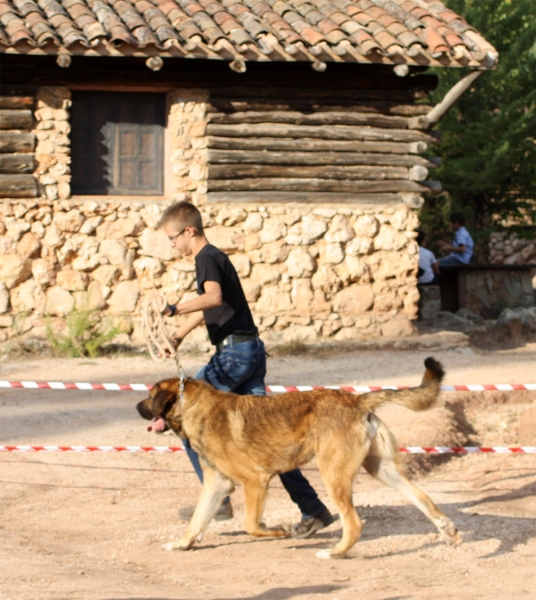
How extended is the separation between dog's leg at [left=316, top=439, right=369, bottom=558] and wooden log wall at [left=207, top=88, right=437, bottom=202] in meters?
7.99

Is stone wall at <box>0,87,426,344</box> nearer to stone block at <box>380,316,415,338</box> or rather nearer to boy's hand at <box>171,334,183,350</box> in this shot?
stone block at <box>380,316,415,338</box>

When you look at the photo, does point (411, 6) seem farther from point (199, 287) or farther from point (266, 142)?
point (199, 287)

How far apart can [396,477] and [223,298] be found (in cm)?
152

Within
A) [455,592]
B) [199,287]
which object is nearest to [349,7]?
[199,287]

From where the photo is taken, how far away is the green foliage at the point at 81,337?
472 inches

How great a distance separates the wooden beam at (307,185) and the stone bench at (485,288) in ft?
12.7

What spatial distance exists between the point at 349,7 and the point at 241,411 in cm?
965

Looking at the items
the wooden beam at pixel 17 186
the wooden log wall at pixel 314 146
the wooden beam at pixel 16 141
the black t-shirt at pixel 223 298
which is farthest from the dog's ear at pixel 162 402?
the wooden beam at pixel 16 141

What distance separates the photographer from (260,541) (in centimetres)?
595

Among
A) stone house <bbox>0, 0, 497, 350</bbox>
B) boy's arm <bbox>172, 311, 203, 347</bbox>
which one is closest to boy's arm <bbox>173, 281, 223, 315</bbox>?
boy's arm <bbox>172, 311, 203, 347</bbox>

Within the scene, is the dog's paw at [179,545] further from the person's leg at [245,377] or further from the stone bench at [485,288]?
the stone bench at [485,288]

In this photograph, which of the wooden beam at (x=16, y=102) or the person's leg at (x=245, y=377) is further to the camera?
the wooden beam at (x=16, y=102)

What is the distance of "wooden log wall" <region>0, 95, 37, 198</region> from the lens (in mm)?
12352

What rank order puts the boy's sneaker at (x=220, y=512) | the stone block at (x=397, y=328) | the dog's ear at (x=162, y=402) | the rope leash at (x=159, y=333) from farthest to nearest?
the stone block at (x=397, y=328), the boy's sneaker at (x=220, y=512), the rope leash at (x=159, y=333), the dog's ear at (x=162, y=402)
